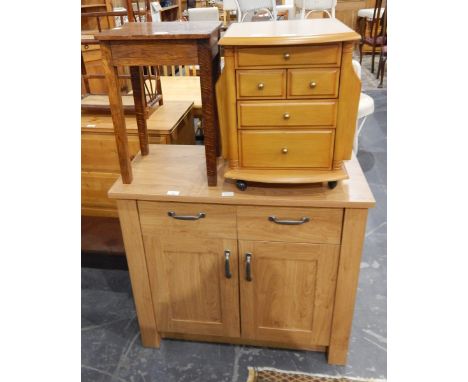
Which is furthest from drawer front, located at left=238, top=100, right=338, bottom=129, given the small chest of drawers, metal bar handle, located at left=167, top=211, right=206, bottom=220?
metal bar handle, located at left=167, top=211, right=206, bottom=220

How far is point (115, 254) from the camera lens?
6.79ft

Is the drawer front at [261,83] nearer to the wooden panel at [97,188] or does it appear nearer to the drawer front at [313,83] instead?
the drawer front at [313,83]

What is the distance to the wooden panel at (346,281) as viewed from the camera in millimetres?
1304

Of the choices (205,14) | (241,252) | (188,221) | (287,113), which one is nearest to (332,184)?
(287,113)

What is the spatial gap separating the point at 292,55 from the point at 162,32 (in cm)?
43

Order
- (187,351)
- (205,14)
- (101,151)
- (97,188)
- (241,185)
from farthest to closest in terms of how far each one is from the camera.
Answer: (205,14) → (97,188) → (101,151) → (187,351) → (241,185)

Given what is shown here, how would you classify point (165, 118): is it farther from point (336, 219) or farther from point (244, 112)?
point (336, 219)

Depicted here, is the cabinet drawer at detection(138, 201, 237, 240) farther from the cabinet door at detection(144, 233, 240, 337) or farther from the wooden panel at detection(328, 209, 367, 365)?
the wooden panel at detection(328, 209, 367, 365)

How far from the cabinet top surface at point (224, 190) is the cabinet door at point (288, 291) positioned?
0.19 metres

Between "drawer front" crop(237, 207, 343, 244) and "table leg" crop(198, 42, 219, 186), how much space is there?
0.61 ft

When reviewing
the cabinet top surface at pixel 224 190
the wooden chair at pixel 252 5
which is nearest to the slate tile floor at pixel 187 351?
the cabinet top surface at pixel 224 190

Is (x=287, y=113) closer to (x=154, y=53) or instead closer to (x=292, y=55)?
(x=292, y=55)

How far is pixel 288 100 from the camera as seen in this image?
1175mm

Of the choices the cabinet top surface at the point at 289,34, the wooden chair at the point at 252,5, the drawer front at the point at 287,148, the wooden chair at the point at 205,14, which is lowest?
the drawer front at the point at 287,148
